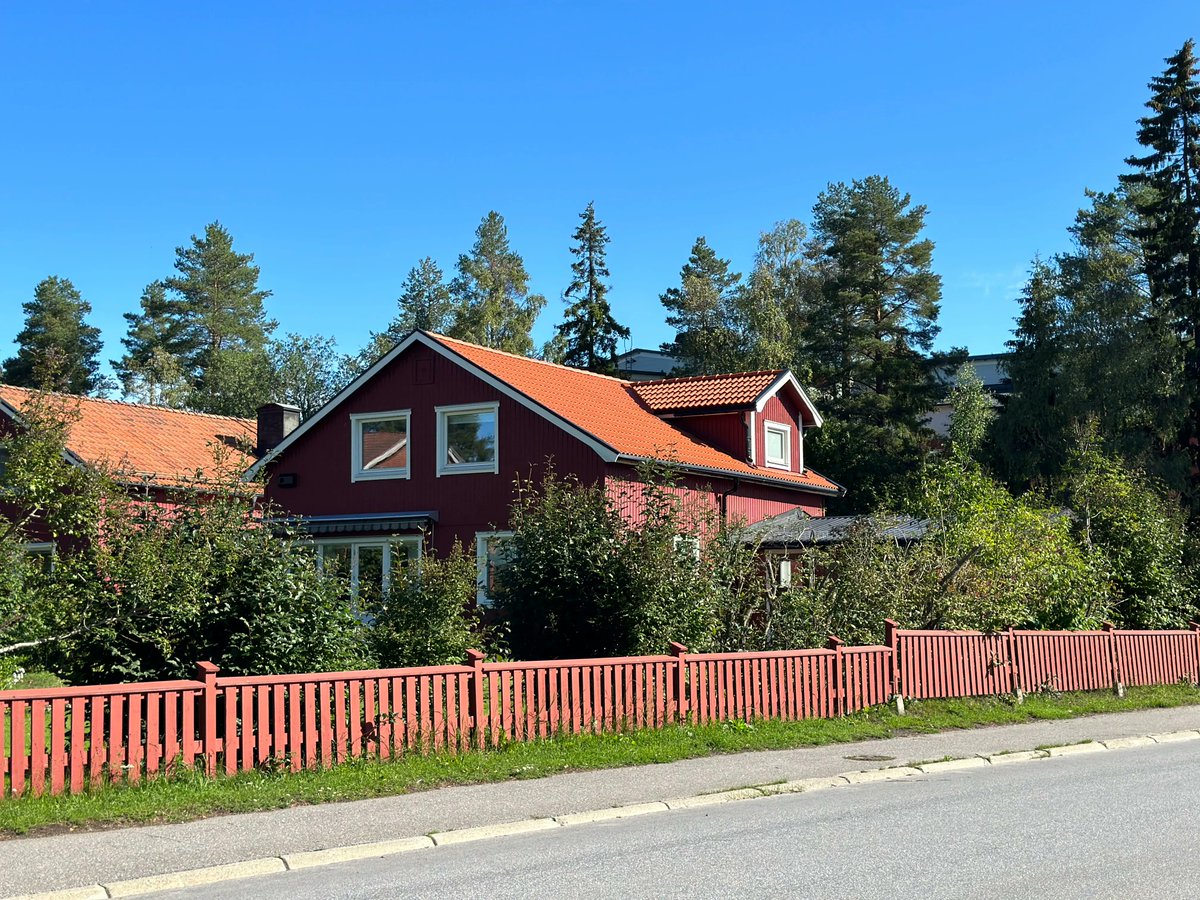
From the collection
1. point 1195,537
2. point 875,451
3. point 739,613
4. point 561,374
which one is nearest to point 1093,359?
point 875,451

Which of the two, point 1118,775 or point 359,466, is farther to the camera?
point 359,466

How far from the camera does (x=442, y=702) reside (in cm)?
1219

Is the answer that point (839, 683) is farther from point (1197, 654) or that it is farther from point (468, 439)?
point (468, 439)

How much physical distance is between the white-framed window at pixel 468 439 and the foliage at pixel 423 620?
12.3 metres

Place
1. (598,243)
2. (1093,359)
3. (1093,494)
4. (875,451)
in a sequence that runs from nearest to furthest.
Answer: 1. (1093,494)
2. (1093,359)
3. (875,451)
4. (598,243)

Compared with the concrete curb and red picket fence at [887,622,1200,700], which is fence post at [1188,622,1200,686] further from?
the concrete curb

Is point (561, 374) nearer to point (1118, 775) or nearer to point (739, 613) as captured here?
point (739, 613)

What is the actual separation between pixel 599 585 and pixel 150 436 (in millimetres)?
23204

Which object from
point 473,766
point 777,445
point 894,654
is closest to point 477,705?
point 473,766

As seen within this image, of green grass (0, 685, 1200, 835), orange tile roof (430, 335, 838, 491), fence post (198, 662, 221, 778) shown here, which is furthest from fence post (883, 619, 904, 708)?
fence post (198, 662, 221, 778)

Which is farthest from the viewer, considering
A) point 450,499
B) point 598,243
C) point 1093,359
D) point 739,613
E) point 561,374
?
point 598,243

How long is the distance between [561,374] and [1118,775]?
65.9ft

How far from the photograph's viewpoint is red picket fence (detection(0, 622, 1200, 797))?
991 cm

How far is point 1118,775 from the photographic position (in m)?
12.1
